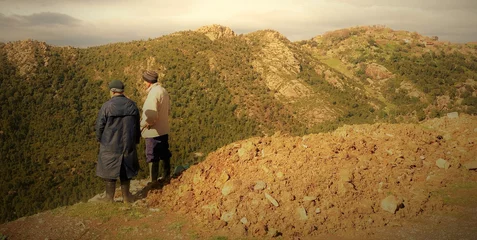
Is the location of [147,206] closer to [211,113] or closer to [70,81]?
[211,113]

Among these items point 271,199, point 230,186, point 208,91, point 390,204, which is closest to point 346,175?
point 390,204

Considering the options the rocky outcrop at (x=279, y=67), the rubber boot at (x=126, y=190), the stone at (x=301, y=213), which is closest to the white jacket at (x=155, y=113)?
the rubber boot at (x=126, y=190)

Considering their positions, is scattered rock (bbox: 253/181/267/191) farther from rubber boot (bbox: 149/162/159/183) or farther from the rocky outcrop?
the rocky outcrop

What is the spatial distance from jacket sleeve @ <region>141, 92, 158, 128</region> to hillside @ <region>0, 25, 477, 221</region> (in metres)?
14.1

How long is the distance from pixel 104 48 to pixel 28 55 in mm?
7995

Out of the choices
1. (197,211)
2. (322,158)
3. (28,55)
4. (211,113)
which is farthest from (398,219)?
(28,55)

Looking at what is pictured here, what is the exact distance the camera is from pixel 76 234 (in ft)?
13.8

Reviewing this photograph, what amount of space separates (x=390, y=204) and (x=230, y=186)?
252 cm

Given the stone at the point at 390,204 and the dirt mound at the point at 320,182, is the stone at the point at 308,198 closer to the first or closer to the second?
the dirt mound at the point at 320,182

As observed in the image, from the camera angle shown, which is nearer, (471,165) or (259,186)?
(259,186)

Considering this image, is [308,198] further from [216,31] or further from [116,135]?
[216,31]

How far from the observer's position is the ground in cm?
425

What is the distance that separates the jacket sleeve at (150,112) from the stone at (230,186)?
5.80ft

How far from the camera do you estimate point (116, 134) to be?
199 inches
